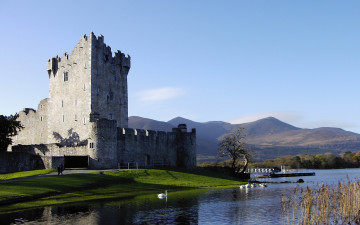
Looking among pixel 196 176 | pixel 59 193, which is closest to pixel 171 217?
pixel 59 193

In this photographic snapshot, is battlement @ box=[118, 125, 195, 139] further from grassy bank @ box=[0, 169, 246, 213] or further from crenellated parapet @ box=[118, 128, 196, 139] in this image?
grassy bank @ box=[0, 169, 246, 213]

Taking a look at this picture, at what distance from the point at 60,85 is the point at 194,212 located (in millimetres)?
48754

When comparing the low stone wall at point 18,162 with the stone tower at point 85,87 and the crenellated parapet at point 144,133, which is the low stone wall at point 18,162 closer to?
the stone tower at point 85,87

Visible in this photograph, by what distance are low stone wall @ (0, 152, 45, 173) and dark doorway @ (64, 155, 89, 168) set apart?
11.1 feet

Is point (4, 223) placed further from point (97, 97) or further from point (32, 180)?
point (97, 97)

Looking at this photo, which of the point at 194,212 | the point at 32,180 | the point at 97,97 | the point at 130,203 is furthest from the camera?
the point at 97,97

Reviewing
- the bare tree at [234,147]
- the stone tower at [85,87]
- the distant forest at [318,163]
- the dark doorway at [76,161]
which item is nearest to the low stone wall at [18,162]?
the dark doorway at [76,161]

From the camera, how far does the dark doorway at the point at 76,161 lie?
5581cm

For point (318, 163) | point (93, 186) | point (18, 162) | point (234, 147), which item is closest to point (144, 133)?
point (18, 162)

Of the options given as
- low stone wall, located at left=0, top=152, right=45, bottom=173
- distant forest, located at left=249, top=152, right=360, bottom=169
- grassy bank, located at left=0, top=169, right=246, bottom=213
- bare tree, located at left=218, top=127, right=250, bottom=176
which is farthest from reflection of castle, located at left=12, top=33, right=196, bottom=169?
distant forest, located at left=249, top=152, right=360, bottom=169

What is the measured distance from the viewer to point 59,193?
120ft

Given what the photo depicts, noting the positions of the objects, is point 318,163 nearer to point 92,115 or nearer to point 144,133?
point 144,133

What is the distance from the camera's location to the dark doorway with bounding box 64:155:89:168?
55812mm

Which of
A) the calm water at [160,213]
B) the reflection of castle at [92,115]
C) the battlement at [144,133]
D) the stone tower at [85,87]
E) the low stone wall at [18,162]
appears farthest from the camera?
the stone tower at [85,87]
